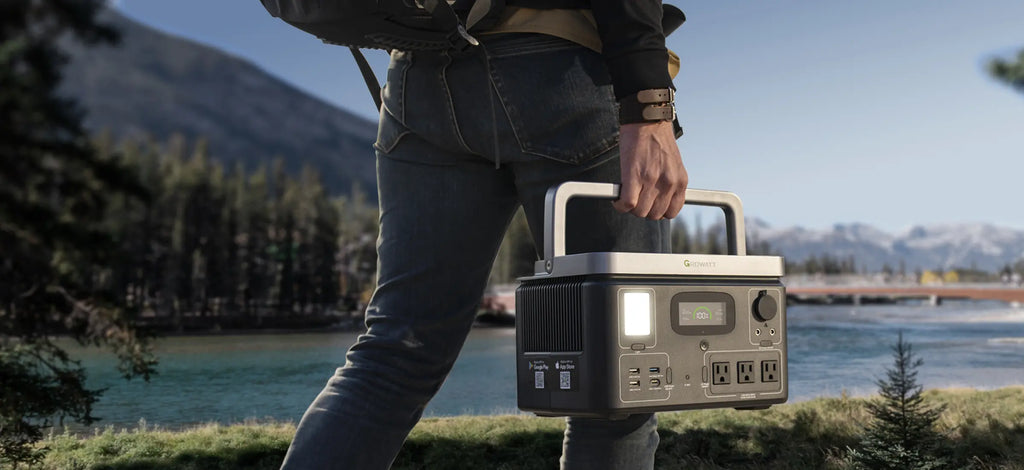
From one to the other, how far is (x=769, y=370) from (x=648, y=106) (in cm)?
44

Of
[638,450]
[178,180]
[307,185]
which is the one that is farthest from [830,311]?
[638,450]

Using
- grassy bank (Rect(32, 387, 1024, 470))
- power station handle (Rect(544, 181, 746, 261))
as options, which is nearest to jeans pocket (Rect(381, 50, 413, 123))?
power station handle (Rect(544, 181, 746, 261))

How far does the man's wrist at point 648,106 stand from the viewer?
1300 millimetres

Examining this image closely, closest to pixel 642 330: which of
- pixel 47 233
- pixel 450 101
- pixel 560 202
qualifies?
pixel 560 202

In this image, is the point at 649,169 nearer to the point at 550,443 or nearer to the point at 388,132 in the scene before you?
the point at 388,132

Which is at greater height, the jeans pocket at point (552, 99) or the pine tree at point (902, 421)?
the jeans pocket at point (552, 99)

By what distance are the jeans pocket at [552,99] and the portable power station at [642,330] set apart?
99 mm

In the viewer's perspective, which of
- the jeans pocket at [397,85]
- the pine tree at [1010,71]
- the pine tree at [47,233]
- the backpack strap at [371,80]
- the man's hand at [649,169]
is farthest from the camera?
the pine tree at [1010,71]

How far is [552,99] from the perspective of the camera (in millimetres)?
1350

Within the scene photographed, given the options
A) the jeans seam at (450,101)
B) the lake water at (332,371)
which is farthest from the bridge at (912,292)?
the jeans seam at (450,101)

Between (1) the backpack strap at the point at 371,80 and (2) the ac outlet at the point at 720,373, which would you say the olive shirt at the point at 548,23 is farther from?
(2) the ac outlet at the point at 720,373

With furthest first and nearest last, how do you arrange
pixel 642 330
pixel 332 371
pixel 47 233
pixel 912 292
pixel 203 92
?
pixel 203 92 → pixel 912 292 → pixel 332 371 → pixel 47 233 → pixel 642 330

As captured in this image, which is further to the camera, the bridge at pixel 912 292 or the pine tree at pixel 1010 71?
the bridge at pixel 912 292

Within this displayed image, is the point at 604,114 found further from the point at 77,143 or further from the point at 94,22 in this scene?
the point at 77,143
